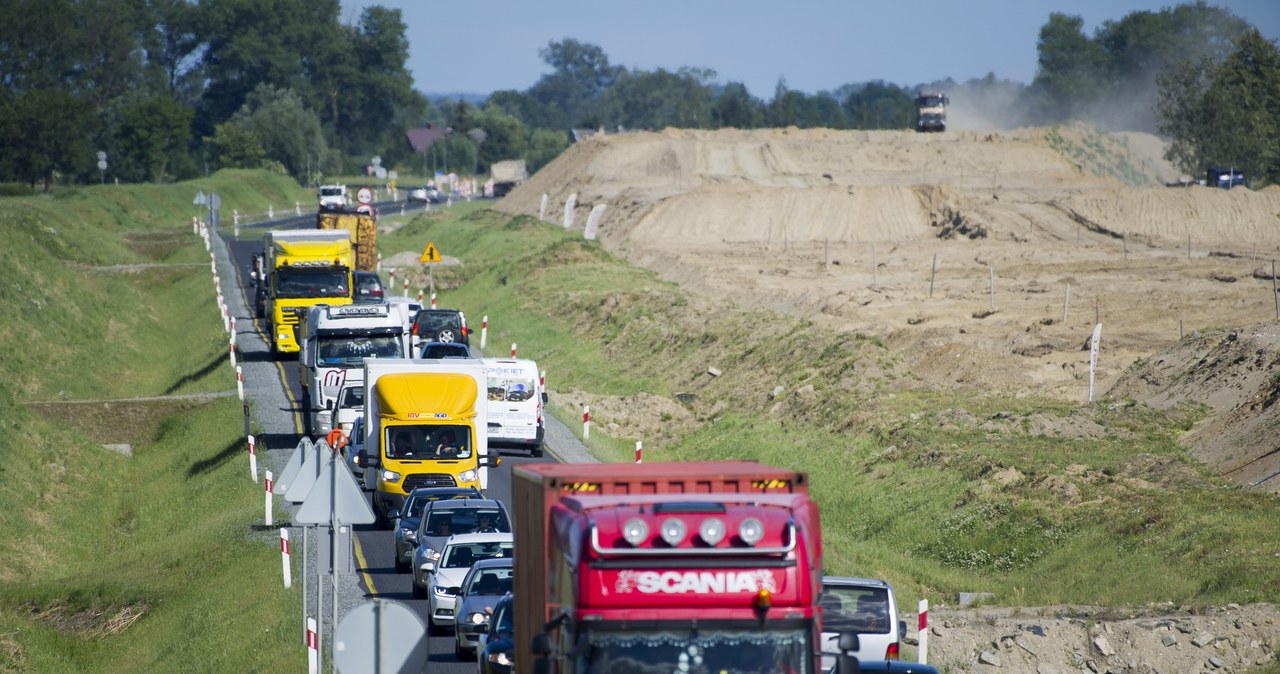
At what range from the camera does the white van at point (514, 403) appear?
33844 mm

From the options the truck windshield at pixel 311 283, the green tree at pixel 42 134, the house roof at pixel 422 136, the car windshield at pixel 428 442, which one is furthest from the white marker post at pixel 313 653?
the house roof at pixel 422 136

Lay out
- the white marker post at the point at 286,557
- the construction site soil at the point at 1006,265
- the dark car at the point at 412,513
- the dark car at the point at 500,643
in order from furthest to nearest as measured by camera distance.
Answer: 1. the dark car at the point at 412,513
2. the white marker post at the point at 286,557
3. the construction site soil at the point at 1006,265
4. the dark car at the point at 500,643

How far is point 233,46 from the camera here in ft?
584

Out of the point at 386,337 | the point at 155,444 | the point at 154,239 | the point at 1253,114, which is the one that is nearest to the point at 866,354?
the point at 386,337

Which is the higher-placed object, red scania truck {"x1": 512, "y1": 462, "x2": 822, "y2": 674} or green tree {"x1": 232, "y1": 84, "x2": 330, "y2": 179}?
red scania truck {"x1": 512, "y1": 462, "x2": 822, "y2": 674}

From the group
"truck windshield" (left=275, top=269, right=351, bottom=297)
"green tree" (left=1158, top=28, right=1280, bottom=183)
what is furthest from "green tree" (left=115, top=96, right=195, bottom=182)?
"truck windshield" (left=275, top=269, right=351, bottom=297)

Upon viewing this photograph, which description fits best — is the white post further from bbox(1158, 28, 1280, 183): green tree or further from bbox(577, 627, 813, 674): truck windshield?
bbox(1158, 28, 1280, 183): green tree

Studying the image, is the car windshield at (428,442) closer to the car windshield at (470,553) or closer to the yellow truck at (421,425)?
the yellow truck at (421,425)

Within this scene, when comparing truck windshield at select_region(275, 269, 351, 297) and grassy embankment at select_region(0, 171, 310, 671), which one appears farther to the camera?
truck windshield at select_region(275, 269, 351, 297)

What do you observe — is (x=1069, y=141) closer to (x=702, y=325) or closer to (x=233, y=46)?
(x=702, y=325)

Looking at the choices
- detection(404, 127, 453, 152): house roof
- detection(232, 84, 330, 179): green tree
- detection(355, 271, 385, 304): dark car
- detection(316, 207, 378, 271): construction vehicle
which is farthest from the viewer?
detection(404, 127, 453, 152): house roof

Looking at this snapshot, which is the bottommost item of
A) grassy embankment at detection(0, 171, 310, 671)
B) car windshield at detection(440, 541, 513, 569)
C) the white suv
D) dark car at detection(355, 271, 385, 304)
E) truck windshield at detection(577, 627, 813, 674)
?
grassy embankment at detection(0, 171, 310, 671)

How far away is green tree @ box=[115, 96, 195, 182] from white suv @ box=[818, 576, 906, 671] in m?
117

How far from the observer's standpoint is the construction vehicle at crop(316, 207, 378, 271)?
60719mm
